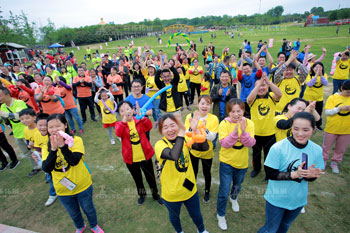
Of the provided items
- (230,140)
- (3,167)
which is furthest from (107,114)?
(230,140)

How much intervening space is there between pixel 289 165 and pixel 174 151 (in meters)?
1.42

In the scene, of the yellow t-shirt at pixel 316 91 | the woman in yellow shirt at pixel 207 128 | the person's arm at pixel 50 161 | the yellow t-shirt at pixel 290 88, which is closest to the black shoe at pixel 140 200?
the woman in yellow shirt at pixel 207 128

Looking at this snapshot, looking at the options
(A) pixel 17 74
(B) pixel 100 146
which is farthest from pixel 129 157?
(A) pixel 17 74

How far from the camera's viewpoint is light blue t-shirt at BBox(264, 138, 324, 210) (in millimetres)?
2236

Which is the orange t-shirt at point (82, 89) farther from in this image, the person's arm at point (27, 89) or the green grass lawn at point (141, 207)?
the green grass lawn at point (141, 207)

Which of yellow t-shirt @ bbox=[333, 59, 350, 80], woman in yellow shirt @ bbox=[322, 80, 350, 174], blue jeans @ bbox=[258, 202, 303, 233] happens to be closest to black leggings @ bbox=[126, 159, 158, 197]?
blue jeans @ bbox=[258, 202, 303, 233]

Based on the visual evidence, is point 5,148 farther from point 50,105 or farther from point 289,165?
point 289,165

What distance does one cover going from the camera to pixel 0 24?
28.9 metres

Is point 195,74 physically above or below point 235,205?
above

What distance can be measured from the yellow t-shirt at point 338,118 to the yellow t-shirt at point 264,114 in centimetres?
128

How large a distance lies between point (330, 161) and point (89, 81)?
→ 8500 mm

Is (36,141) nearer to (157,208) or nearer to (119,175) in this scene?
(119,175)

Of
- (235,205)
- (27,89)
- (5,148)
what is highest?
(27,89)

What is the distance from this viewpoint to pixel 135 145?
11.2 ft
